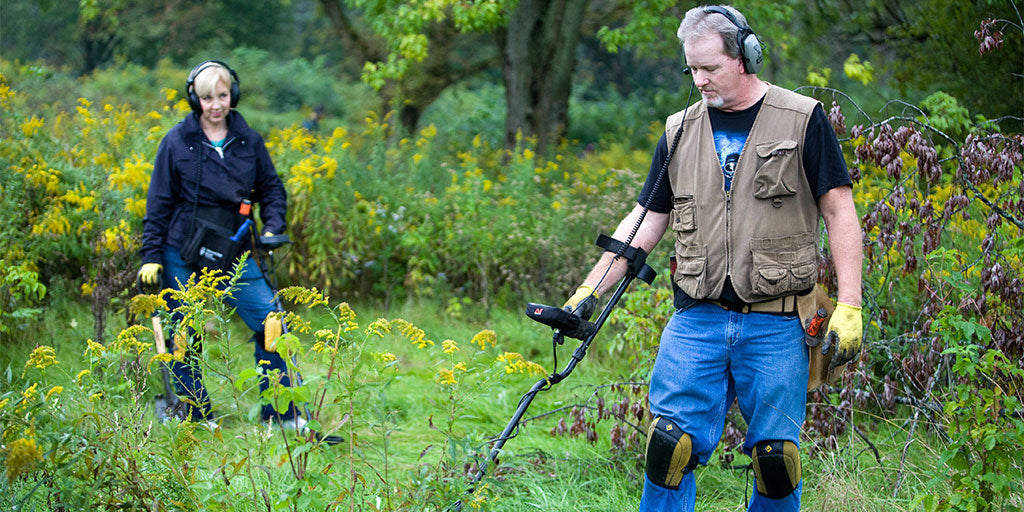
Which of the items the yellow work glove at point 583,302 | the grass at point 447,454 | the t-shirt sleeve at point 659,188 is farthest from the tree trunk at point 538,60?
the yellow work glove at point 583,302

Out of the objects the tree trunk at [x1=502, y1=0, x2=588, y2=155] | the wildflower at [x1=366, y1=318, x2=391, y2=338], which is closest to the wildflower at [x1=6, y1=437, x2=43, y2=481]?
the wildflower at [x1=366, y1=318, x2=391, y2=338]

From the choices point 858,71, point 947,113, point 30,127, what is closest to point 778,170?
point 947,113

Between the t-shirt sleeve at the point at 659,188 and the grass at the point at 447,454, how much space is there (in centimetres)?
85

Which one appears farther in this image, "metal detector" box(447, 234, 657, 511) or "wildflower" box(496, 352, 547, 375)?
"metal detector" box(447, 234, 657, 511)

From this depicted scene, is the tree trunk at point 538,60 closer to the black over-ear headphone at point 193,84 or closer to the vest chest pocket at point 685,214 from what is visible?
the black over-ear headphone at point 193,84

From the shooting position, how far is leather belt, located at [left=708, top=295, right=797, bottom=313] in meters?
2.92

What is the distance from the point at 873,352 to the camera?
176 inches

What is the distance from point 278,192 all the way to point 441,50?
29.0 ft

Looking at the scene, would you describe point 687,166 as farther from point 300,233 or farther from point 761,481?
point 300,233

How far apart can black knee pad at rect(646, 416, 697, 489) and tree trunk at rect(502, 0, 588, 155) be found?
26.5 feet

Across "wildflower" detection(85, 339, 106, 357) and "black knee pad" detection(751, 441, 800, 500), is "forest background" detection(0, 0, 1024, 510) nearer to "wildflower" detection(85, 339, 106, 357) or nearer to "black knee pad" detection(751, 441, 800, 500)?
"wildflower" detection(85, 339, 106, 357)

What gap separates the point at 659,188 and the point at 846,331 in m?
0.80

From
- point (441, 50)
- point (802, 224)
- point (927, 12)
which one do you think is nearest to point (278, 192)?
point (802, 224)

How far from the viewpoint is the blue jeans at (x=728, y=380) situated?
292 centimetres
